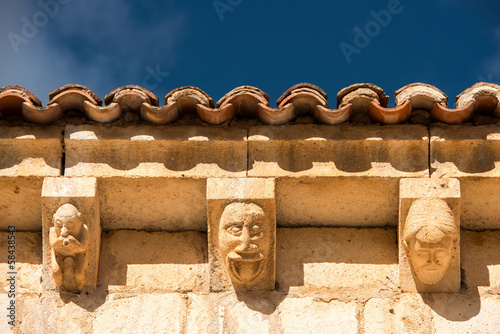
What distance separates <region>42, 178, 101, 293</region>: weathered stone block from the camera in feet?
16.9

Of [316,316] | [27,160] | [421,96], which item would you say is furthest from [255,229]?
[27,160]

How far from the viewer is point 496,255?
540 cm

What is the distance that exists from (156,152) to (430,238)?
1779mm

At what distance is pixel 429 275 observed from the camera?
518cm

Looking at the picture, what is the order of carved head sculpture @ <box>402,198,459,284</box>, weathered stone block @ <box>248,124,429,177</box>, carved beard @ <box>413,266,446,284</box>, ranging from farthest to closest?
weathered stone block @ <box>248,124,429,177</box> < carved beard @ <box>413,266,446,284</box> < carved head sculpture @ <box>402,198,459,284</box>

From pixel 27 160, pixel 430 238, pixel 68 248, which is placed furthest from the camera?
pixel 27 160

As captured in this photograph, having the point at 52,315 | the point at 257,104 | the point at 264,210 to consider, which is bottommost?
the point at 52,315

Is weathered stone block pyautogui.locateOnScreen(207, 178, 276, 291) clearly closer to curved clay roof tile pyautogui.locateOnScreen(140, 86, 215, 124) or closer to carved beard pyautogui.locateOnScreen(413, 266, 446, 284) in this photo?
curved clay roof tile pyautogui.locateOnScreen(140, 86, 215, 124)

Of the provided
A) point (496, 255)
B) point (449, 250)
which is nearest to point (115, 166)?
point (449, 250)

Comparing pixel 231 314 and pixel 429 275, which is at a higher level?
pixel 429 275

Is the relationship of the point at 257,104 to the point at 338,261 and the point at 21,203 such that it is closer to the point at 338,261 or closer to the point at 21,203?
the point at 338,261

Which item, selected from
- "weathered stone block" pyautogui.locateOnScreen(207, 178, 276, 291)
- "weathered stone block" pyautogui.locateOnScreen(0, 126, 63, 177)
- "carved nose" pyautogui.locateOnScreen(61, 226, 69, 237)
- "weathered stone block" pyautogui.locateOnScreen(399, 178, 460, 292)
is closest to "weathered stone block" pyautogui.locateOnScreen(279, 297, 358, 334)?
"weathered stone block" pyautogui.locateOnScreen(207, 178, 276, 291)

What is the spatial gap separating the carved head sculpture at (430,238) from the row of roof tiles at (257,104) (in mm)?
573

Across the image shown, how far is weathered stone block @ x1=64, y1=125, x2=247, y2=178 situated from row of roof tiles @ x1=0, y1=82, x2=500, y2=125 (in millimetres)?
95
